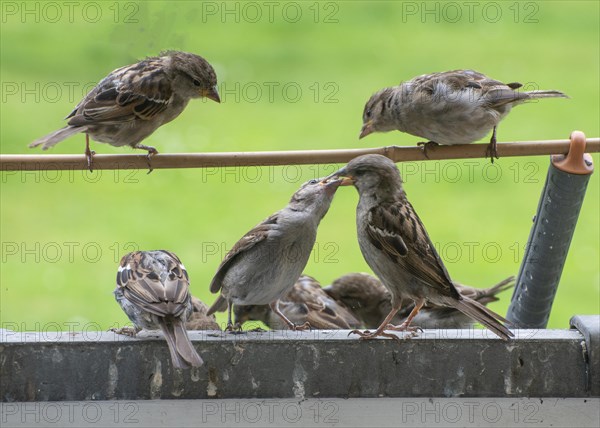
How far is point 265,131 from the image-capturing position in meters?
11.2

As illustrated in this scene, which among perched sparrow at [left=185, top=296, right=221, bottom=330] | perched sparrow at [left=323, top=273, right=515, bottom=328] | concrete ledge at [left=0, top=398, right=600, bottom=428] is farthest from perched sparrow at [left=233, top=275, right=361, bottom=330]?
concrete ledge at [left=0, top=398, right=600, bottom=428]

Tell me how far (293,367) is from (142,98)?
178 cm

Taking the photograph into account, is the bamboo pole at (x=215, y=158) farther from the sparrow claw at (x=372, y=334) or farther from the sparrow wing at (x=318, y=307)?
the sparrow wing at (x=318, y=307)

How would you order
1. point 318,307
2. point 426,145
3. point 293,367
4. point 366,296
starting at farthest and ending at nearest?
point 366,296, point 318,307, point 426,145, point 293,367

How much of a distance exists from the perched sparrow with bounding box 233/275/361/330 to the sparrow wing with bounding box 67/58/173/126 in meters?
1.19

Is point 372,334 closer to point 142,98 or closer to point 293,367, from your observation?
point 293,367

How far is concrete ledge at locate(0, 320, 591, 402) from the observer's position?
4.45 meters

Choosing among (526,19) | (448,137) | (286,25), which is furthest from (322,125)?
(448,137)

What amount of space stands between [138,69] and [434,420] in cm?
243

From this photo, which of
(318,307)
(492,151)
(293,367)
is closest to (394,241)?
(293,367)

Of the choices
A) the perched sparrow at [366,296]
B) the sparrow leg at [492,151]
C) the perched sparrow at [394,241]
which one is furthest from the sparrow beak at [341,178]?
the perched sparrow at [366,296]

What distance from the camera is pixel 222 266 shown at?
4.95 m

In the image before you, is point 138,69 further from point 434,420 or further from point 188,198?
point 188,198

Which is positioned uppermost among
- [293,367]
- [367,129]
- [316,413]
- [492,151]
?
[367,129]
